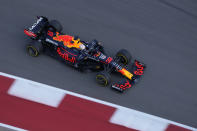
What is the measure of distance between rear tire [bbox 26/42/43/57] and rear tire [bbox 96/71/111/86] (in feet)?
5.96

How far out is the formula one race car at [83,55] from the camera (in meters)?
6.97

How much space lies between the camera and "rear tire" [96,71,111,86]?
21.9ft

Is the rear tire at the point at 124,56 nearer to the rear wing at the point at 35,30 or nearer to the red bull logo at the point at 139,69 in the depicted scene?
the red bull logo at the point at 139,69

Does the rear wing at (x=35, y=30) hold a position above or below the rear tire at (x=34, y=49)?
above

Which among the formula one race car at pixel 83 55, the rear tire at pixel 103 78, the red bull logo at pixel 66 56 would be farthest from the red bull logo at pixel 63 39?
the rear tire at pixel 103 78

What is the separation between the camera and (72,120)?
6148 millimetres

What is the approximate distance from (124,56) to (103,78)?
102cm

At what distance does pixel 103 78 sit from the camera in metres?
6.75

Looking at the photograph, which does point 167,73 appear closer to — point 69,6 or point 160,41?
point 160,41

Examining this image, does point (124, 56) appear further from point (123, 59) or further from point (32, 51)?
point (32, 51)

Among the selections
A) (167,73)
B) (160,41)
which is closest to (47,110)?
(167,73)

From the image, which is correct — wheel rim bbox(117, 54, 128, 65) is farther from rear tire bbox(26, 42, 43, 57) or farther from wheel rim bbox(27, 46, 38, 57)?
wheel rim bbox(27, 46, 38, 57)

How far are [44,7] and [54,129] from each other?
4674mm

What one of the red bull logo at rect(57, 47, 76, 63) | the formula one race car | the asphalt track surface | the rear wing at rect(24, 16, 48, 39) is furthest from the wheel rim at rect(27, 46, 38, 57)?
the red bull logo at rect(57, 47, 76, 63)
